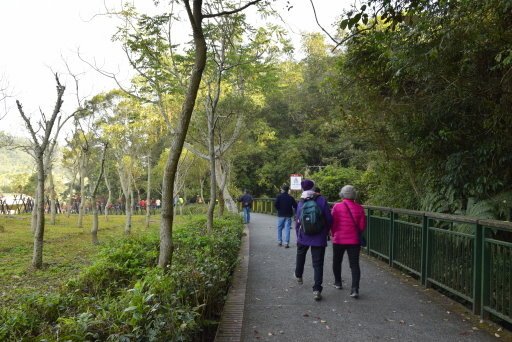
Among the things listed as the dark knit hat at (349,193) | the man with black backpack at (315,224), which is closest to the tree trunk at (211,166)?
the man with black backpack at (315,224)

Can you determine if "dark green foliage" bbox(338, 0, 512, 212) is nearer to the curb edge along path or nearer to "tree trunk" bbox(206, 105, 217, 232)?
the curb edge along path

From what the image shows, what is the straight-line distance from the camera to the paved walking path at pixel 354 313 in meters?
4.45

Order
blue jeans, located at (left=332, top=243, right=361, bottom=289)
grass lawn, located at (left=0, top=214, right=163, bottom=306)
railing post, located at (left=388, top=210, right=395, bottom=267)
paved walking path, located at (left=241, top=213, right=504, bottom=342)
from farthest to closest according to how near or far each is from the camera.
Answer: grass lawn, located at (left=0, top=214, right=163, bottom=306)
railing post, located at (left=388, top=210, right=395, bottom=267)
blue jeans, located at (left=332, top=243, right=361, bottom=289)
paved walking path, located at (left=241, top=213, right=504, bottom=342)

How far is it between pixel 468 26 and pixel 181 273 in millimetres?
4397

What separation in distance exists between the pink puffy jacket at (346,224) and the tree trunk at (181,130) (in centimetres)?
234

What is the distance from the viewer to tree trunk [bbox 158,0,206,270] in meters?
4.83

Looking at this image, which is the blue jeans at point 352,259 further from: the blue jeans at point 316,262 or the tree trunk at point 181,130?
the tree trunk at point 181,130

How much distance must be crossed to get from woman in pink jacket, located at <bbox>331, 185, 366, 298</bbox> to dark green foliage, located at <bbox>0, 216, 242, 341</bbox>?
163 centimetres

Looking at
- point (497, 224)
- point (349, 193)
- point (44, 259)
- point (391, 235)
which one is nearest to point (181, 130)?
point (349, 193)

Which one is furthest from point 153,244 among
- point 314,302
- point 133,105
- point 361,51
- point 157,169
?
point 157,169

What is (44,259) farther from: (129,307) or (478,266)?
(478,266)

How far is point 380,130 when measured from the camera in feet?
31.0

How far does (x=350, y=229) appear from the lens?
19.6 ft

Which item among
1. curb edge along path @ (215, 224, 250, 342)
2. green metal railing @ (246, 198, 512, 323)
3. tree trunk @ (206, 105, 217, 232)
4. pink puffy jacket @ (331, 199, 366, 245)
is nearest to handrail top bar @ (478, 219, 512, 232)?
green metal railing @ (246, 198, 512, 323)
